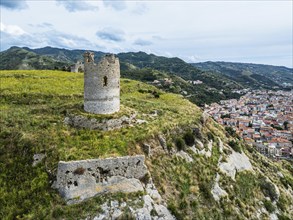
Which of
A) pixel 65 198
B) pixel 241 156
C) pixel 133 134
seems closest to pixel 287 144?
pixel 241 156

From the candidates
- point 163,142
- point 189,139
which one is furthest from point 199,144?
point 163,142

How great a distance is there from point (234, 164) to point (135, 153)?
1920 cm

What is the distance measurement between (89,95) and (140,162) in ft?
32.3

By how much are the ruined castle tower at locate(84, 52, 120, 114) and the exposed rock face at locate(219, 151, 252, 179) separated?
17400 millimetres

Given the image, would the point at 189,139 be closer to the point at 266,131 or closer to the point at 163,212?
the point at 163,212

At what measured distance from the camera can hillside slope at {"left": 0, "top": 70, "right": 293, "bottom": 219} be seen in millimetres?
23266

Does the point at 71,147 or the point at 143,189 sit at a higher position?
the point at 71,147

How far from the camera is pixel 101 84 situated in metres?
31.6

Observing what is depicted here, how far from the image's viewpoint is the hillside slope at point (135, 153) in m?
23.3

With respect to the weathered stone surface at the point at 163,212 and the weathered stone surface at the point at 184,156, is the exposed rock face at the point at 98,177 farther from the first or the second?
the weathered stone surface at the point at 184,156

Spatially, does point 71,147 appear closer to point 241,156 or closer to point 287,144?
point 241,156

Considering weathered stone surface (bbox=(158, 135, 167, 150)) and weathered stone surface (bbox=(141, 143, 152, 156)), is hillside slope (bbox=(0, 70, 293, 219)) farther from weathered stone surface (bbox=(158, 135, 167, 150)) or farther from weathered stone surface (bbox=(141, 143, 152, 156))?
weathered stone surface (bbox=(141, 143, 152, 156))

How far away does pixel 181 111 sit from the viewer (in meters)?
48.4

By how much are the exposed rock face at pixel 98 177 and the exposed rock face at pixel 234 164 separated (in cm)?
1676
